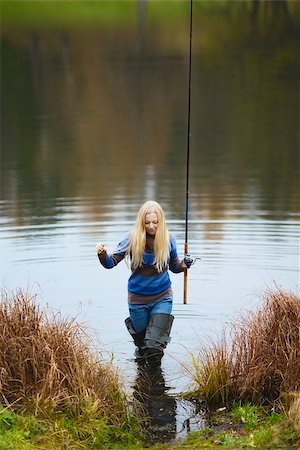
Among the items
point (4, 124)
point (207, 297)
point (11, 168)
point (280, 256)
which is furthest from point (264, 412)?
point (4, 124)

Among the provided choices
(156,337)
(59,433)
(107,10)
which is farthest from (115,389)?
(107,10)

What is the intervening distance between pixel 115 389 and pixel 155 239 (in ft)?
6.67

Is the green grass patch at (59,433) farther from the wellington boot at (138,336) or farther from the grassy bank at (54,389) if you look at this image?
the wellington boot at (138,336)

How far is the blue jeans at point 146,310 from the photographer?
10328 mm

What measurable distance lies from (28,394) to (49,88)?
4319 cm

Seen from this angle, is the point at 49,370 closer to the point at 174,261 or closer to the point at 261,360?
the point at 261,360

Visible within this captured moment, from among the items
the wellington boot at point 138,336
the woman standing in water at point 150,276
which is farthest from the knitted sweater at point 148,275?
the wellington boot at point 138,336

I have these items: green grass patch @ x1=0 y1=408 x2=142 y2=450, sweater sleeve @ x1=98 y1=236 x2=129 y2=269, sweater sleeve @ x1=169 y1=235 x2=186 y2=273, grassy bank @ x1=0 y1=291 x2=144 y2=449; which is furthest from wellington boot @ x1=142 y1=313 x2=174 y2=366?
green grass patch @ x1=0 y1=408 x2=142 y2=450

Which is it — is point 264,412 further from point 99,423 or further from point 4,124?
point 4,124

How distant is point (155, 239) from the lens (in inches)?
395

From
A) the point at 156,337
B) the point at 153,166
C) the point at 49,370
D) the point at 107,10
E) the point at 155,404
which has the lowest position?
the point at 155,404

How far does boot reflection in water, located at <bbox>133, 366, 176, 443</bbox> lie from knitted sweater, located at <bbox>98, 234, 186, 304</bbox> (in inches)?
26.7

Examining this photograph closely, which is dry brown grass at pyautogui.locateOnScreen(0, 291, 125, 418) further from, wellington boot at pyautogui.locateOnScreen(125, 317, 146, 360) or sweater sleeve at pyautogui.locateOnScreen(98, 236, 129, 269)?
wellington boot at pyautogui.locateOnScreen(125, 317, 146, 360)

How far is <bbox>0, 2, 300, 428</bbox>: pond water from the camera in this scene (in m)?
13.3
